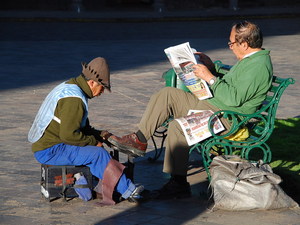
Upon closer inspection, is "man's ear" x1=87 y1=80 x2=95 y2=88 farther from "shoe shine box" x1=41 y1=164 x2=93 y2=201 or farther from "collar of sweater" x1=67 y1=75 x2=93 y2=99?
"shoe shine box" x1=41 y1=164 x2=93 y2=201

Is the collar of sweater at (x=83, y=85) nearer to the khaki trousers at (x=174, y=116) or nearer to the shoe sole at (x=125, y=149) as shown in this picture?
the shoe sole at (x=125, y=149)

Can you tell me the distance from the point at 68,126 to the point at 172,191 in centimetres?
96

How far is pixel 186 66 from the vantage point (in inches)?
221

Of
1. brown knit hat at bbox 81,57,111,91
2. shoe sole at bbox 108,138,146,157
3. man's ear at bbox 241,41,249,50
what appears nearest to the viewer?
brown knit hat at bbox 81,57,111,91

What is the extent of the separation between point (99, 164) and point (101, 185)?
19 centimetres

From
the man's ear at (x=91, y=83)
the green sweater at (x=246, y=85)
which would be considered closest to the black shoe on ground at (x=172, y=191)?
the green sweater at (x=246, y=85)

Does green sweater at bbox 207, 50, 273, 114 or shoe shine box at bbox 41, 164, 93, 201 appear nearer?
shoe shine box at bbox 41, 164, 93, 201

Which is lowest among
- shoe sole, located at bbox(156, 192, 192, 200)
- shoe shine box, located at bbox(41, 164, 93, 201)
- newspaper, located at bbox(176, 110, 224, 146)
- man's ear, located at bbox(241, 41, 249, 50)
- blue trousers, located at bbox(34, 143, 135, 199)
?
shoe sole, located at bbox(156, 192, 192, 200)

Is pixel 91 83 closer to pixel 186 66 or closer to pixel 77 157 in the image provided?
pixel 77 157

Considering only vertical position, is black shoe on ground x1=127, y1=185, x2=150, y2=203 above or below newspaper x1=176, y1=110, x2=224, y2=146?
below

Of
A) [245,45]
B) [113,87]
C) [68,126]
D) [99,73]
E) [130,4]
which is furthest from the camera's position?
[130,4]

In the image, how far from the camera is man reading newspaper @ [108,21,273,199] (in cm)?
533

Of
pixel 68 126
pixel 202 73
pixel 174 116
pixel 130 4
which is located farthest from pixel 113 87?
pixel 130 4

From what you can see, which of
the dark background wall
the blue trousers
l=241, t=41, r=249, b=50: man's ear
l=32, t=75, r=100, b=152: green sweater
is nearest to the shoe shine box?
the blue trousers
